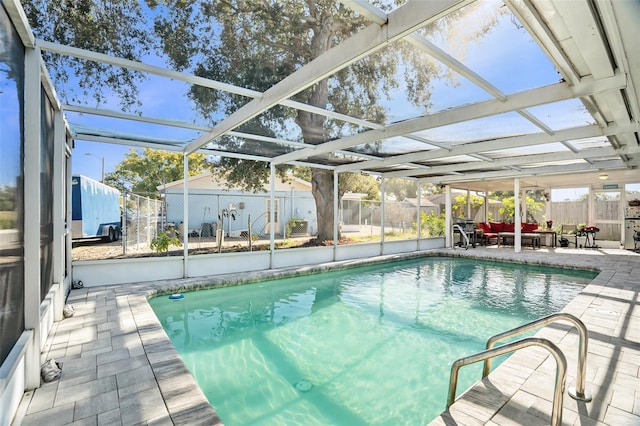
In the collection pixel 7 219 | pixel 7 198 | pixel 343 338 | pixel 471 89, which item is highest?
pixel 471 89

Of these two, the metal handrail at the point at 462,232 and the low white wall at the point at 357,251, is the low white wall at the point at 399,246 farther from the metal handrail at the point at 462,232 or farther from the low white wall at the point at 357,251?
the metal handrail at the point at 462,232

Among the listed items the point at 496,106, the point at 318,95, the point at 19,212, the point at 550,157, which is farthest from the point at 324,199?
the point at 19,212

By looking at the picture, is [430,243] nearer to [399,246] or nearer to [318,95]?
A: [399,246]

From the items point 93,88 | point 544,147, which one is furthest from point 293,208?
point 93,88

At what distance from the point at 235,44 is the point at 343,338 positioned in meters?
3.76

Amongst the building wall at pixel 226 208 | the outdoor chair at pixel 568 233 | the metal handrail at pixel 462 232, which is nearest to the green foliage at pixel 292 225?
the building wall at pixel 226 208

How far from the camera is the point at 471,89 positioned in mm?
3553

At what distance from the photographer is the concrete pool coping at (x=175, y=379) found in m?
2.09

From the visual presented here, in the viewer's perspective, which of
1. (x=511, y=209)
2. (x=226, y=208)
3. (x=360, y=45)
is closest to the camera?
(x=360, y=45)

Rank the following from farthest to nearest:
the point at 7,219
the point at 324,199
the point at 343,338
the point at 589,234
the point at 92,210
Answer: the point at 324,199, the point at 589,234, the point at 92,210, the point at 343,338, the point at 7,219

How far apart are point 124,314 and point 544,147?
8.03 m

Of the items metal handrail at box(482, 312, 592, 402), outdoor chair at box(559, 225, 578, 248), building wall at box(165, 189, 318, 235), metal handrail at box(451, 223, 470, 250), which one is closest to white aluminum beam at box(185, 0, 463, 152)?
metal handrail at box(482, 312, 592, 402)

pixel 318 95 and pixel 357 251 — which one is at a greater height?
pixel 318 95

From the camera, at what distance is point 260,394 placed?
2918 mm
